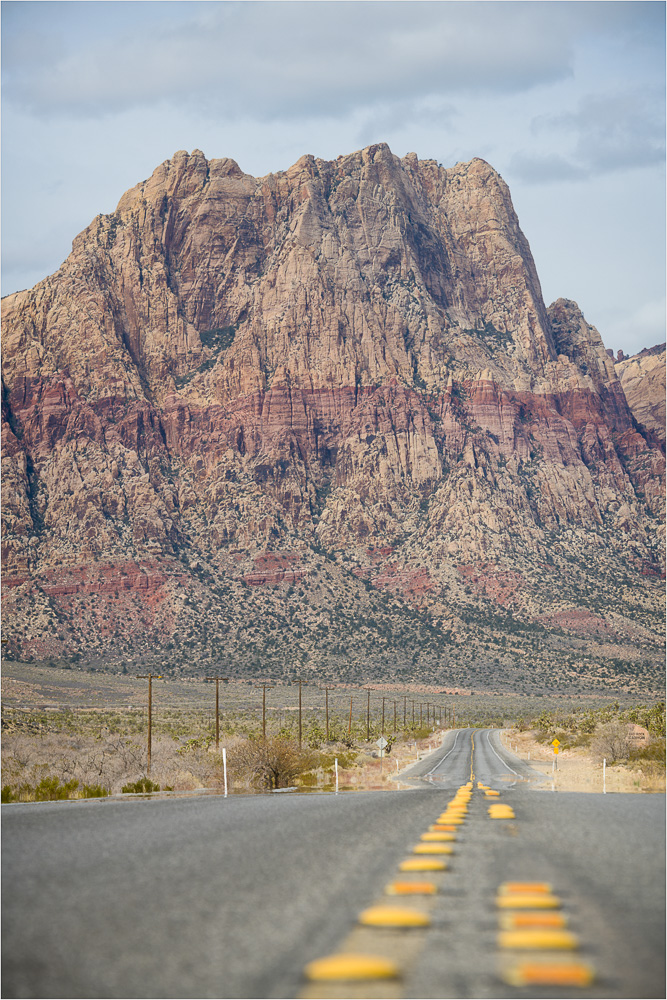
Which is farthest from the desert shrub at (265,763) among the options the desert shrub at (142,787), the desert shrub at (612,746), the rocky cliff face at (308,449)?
the rocky cliff face at (308,449)

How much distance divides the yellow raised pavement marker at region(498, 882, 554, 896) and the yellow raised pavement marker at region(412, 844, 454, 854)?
2316 millimetres

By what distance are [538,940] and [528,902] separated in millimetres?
1377

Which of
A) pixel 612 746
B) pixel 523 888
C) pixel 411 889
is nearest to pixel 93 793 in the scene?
pixel 411 889

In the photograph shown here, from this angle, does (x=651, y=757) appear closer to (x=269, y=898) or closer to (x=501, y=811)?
(x=501, y=811)

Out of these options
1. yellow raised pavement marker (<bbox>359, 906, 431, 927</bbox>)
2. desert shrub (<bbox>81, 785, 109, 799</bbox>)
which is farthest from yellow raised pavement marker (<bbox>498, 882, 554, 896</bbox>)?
desert shrub (<bbox>81, 785, 109, 799</bbox>)

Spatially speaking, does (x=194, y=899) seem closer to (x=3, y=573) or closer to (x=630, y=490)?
(x=3, y=573)

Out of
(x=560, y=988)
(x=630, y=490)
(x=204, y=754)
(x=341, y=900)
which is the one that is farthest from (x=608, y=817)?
(x=630, y=490)

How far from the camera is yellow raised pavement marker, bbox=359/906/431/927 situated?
265 inches

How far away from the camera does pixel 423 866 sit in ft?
30.8

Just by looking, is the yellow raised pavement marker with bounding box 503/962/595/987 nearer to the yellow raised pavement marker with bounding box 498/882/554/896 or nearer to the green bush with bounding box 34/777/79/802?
the yellow raised pavement marker with bounding box 498/882/554/896

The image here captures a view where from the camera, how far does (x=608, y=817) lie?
14.2 metres

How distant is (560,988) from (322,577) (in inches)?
5392

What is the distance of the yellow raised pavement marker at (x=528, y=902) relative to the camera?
24.1ft

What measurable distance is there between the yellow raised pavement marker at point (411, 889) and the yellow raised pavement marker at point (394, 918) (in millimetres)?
868
